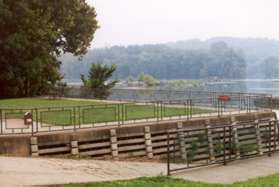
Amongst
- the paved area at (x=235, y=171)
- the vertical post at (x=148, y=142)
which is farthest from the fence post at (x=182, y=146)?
the vertical post at (x=148, y=142)

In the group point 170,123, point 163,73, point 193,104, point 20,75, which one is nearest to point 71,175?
point 170,123

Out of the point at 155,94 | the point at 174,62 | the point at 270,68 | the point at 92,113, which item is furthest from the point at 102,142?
the point at 270,68

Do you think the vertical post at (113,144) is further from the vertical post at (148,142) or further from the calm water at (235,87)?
the calm water at (235,87)

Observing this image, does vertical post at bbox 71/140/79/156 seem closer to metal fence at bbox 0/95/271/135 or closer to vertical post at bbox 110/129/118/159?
metal fence at bbox 0/95/271/135

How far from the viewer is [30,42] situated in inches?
1356

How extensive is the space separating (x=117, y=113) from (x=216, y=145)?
741cm

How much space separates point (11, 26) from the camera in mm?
34688

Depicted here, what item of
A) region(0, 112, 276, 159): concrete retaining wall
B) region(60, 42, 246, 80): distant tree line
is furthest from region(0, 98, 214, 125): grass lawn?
region(60, 42, 246, 80): distant tree line

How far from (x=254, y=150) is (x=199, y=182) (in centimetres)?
618

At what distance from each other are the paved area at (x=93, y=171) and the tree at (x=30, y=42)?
1959cm

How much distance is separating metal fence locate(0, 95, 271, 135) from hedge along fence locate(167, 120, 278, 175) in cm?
463

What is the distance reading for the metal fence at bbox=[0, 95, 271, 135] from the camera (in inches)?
740

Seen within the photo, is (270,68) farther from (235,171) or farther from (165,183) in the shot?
(165,183)

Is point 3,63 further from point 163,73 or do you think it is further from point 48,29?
point 163,73
